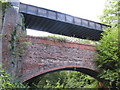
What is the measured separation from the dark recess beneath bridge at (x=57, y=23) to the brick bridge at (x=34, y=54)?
146 cm

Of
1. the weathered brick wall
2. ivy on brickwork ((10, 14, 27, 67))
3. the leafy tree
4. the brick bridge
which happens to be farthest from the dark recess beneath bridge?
the leafy tree

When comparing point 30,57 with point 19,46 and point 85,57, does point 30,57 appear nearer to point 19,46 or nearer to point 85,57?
point 19,46

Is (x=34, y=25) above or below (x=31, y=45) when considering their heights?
above

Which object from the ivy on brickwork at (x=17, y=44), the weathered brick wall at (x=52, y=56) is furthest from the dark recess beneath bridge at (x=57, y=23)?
the ivy on brickwork at (x=17, y=44)

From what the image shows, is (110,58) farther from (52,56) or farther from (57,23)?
(57,23)

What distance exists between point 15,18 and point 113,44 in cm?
663

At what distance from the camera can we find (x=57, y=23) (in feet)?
32.4

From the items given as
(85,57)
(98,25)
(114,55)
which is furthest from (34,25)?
(114,55)

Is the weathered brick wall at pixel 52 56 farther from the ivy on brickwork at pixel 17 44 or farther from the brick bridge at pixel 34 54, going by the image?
the ivy on brickwork at pixel 17 44

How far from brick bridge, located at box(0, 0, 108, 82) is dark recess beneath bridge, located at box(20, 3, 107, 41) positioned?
1455 mm

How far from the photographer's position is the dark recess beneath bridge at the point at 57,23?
886 cm

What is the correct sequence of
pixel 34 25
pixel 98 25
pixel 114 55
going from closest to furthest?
pixel 114 55, pixel 34 25, pixel 98 25

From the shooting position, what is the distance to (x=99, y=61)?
354 inches

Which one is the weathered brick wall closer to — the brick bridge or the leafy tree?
the brick bridge
